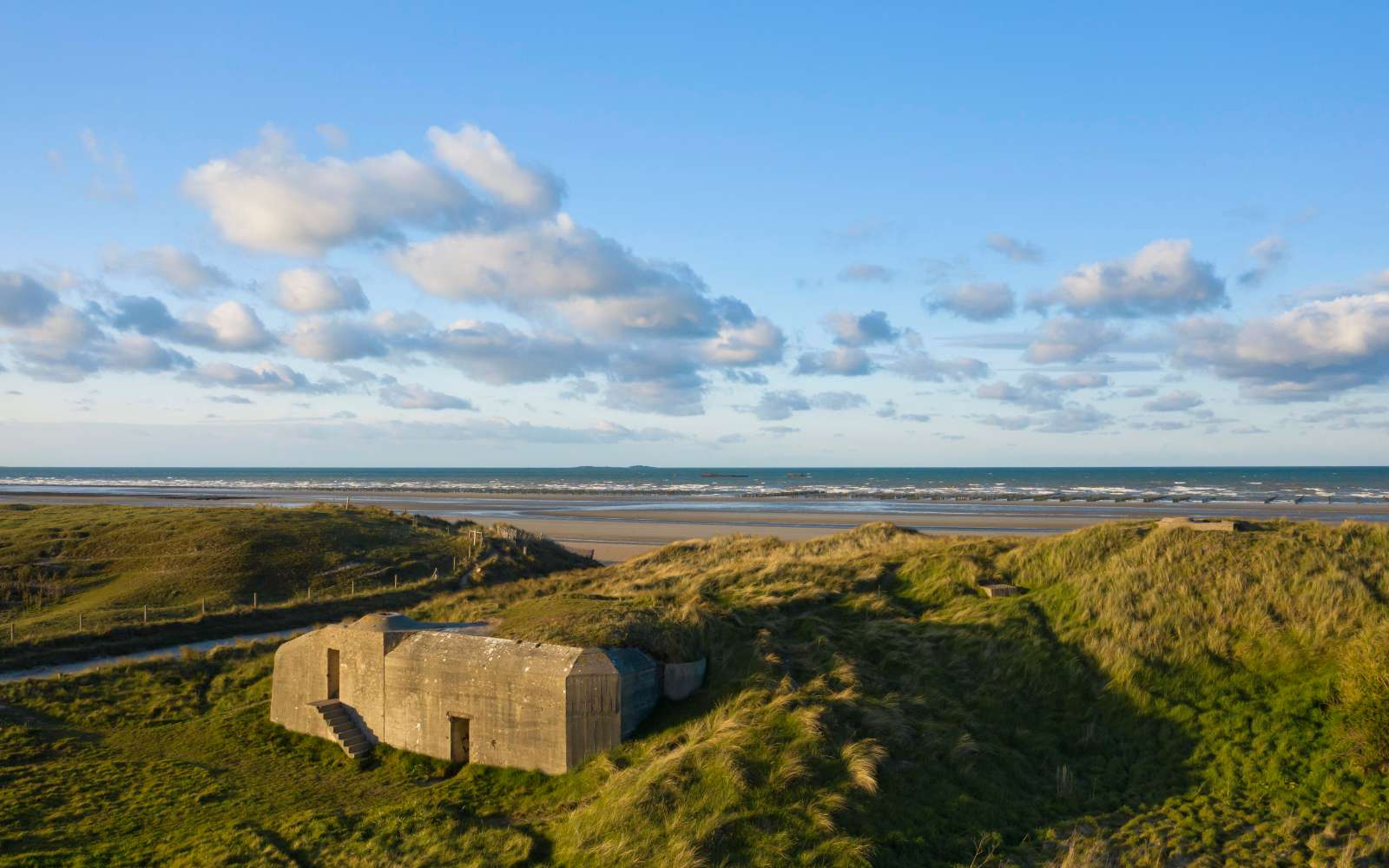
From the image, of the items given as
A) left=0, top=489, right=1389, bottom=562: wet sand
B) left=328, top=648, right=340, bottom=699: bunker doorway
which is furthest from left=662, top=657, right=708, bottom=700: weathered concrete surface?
left=0, top=489, right=1389, bottom=562: wet sand

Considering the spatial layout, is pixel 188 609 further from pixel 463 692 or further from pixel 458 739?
pixel 463 692

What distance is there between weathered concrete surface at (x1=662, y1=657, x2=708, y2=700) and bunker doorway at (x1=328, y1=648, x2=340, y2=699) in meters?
8.46

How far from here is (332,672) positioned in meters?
20.5

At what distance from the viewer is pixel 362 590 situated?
41.1 meters

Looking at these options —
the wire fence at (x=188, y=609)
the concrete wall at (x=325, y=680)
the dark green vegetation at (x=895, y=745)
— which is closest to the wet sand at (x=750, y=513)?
the wire fence at (x=188, y=609)

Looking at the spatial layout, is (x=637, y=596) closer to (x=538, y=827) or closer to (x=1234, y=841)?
(x=538, y=827)

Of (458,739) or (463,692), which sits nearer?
(463,692)

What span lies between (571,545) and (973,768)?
1901 inches

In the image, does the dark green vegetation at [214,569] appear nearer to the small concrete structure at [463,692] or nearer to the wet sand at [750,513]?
the wet sand at [750,513]

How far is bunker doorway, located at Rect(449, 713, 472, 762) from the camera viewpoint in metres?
17.6

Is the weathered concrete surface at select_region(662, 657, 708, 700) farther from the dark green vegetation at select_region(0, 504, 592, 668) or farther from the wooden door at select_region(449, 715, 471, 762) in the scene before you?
the dark green vegetation at select_region(0, 504, 592, 668)

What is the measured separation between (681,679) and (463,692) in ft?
14.6

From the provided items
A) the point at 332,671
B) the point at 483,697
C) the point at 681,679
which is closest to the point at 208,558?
the point at 332,671

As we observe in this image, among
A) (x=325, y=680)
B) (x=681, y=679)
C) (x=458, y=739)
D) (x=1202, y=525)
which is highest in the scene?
(x=1202, y=525)
